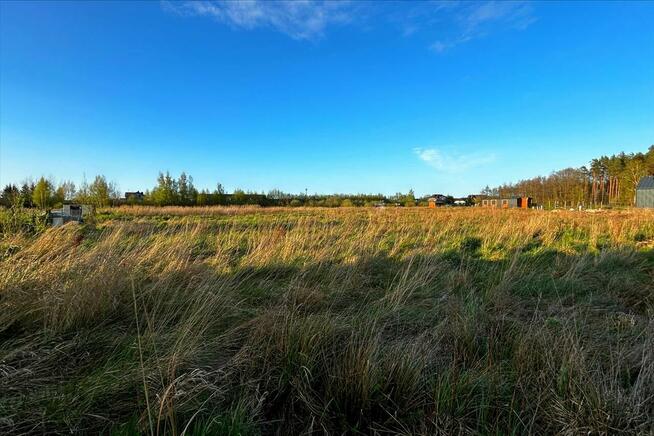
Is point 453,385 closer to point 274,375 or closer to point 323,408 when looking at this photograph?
point 323,408

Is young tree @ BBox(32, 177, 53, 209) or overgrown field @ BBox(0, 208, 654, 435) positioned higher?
young tree @ BBox(32, 177, 53, 209)

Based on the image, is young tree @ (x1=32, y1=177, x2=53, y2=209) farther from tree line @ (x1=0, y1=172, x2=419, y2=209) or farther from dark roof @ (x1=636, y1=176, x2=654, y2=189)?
dark roof @ (x1=636, y1=176, x2=654, y2=189)

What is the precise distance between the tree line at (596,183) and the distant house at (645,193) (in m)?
9.53

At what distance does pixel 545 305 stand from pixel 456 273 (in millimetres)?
1171

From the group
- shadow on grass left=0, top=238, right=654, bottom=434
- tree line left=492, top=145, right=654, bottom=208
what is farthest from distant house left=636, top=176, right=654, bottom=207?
shadow on grass left=0, top=238, right=654, bottom=434

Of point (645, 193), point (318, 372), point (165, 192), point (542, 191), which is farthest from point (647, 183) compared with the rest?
point (165, 192)

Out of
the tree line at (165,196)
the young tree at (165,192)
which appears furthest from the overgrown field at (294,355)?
the young tree at (165,192)

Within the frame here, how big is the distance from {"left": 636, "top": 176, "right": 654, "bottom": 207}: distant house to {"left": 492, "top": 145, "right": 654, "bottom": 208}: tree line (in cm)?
953

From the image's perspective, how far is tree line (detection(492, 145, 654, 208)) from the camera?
5956cm

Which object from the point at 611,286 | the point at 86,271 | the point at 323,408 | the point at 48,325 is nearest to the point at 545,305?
the point at 611,286

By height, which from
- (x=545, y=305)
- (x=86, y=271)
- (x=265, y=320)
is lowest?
(x=545, y=305)

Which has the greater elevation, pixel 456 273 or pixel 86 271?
pixel 86 271

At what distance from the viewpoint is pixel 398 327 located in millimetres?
2805

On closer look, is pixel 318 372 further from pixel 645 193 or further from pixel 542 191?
pixel 542 191
